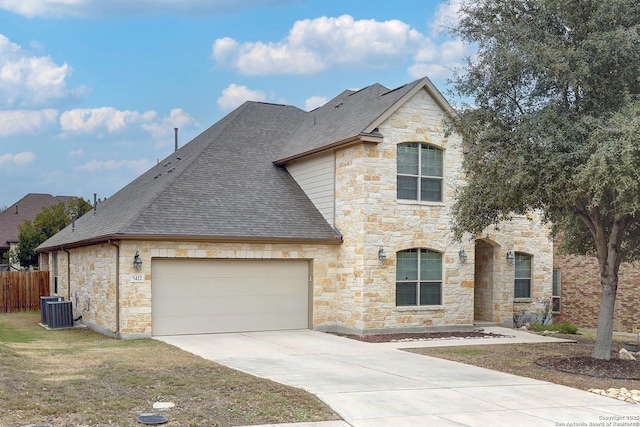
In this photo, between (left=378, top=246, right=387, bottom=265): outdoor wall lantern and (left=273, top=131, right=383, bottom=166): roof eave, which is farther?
(left=378, top=246, right=387, bottom=265): outdoor wall lantern

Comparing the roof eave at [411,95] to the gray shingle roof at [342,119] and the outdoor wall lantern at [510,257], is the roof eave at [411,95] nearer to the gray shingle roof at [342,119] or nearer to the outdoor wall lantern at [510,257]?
the gray shingle roof at [342,119]

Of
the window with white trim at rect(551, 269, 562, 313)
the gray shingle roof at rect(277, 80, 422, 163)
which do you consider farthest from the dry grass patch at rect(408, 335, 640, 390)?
the window with white trim at rect(551, 269, 562, 313)

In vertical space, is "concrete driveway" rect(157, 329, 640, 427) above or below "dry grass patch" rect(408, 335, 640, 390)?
above

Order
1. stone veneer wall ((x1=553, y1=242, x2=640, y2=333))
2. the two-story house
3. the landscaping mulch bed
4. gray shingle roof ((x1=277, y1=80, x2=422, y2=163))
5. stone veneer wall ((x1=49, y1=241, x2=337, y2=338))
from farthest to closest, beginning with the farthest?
stone veneer wall ((x1=553, y1=242, x2=640, y2=333)), gray shingle roof ((x1=277, y1=80, x2=422, y2=163)), the two-story house, stone veneer wall ((x1=49, y1=241, x2=337, y2=338)), the landscaping mulch bed

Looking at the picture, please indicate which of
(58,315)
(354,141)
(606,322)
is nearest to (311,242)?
(354,141)

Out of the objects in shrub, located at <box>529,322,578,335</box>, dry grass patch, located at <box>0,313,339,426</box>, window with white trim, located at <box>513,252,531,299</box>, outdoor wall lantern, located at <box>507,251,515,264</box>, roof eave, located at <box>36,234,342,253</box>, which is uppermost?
roof eave, located at <box>36,234,342,253</box>

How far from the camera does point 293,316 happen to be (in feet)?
63.5

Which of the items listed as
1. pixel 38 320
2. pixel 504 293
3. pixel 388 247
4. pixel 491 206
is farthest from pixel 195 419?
pixel 38 320

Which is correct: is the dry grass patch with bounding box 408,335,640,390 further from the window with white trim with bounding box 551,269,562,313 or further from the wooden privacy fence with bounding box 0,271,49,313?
the wooden privacy fence with bounding box 0,271,49,313

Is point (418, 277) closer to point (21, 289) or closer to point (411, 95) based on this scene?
point (411, 95)

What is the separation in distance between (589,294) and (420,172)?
41.8 ft

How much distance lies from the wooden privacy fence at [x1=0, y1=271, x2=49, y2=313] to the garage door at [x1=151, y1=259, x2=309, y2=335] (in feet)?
44.1

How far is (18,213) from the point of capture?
45531 mm

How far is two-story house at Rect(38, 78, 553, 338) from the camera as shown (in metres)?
17.7
